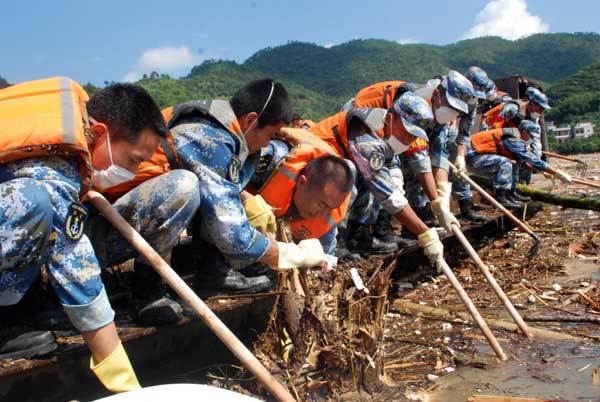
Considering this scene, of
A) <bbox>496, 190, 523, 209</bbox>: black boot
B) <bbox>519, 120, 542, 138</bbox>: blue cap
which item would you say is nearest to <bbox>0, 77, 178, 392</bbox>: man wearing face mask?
<bbox>496, 190, 523, 209</bbox>: black boot

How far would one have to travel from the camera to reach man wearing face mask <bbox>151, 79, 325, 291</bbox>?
367cm

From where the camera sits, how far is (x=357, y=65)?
4801 inches

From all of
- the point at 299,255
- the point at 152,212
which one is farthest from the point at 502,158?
the point at 152,212

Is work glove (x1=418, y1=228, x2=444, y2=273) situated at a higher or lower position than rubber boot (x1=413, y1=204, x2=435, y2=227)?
higher

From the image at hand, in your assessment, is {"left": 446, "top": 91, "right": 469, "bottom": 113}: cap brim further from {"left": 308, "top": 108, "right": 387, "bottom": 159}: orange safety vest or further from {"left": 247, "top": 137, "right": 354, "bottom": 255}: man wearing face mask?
{"left": 247, "top": 137, "right": 354, "bottom": 255}: man wearing face mask

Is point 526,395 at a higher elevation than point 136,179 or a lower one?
lower

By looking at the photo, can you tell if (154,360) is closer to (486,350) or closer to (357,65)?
(486,350)

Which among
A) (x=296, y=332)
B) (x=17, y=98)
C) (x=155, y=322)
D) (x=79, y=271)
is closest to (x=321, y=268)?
(x=296, y=332)

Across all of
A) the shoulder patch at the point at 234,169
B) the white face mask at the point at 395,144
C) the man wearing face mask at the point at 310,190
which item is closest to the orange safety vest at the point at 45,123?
the shoulder patch at the point at 234,169

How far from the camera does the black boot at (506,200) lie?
10016 millimetres

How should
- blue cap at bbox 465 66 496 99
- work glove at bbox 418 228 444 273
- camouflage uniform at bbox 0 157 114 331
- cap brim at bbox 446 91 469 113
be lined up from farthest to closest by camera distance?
blue cap at bbox 465 66 496 99 < cap brim at bbox 446 91 469 113 < work glove at bbox 418 228 444 273 < camouflage uniform at bbox 0 157 114 331

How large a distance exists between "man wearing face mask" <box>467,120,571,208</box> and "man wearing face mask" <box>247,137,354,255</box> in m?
6.24

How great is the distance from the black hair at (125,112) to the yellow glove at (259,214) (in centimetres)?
110

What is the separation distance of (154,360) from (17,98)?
160 centimetres
